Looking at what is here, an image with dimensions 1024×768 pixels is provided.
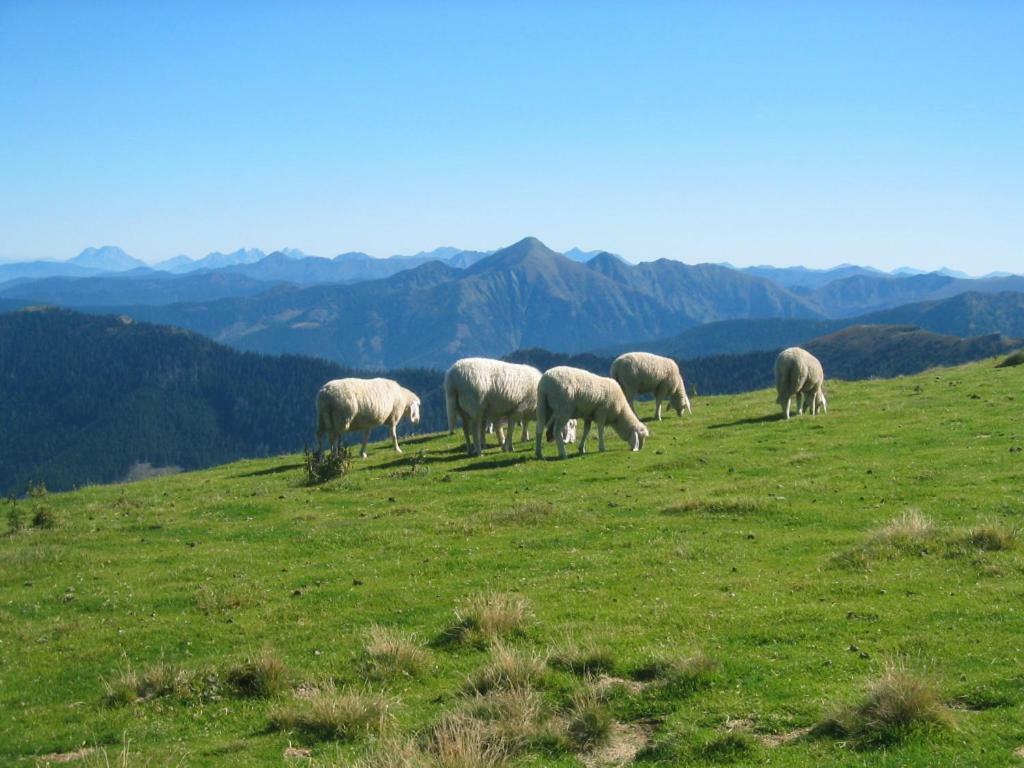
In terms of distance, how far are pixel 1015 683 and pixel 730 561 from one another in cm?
645

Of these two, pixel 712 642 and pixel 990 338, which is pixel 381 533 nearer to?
pixel 712 642

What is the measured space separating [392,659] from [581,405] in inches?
696

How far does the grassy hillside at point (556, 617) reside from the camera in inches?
381

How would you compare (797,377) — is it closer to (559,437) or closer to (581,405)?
(581,405)

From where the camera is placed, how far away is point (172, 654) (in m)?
13.5

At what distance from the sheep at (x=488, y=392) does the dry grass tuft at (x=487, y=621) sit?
1697cm

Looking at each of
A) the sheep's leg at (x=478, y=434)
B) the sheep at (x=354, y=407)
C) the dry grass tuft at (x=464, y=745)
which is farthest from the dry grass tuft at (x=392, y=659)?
the sheep at (x=354, y=407)

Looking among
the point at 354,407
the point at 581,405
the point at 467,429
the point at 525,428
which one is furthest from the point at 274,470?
the point at 581,405

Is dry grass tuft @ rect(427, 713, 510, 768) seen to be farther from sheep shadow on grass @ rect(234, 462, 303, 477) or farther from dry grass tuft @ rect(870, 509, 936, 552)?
sheep shadow on grass @ rect(234, 462, 303, 477)

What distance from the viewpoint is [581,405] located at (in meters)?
28.8

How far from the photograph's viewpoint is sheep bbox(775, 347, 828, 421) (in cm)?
3362

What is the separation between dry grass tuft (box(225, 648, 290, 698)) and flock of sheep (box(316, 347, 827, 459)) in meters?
17.1

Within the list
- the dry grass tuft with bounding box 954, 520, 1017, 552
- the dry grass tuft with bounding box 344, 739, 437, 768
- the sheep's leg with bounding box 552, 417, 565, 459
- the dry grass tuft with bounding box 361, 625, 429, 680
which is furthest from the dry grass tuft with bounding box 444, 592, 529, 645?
the sheep's leg with bounding box 552, 417, 565, 459

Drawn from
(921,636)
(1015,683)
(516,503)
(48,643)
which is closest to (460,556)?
(516,503)
